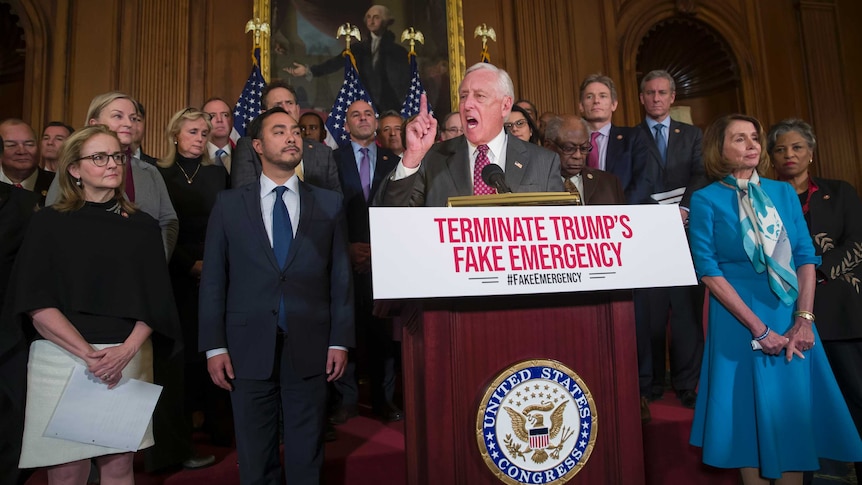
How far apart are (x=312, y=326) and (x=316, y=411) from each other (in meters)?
0.31

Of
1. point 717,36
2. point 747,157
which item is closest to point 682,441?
point 747,157

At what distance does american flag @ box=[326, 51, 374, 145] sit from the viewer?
543 cm

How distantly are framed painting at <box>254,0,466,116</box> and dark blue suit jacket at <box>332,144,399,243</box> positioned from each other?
8.46ft

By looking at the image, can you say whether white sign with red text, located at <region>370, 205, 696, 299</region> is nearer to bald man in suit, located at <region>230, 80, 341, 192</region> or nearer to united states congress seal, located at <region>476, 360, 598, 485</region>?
united states congress seal, located at <region>476, 360, 598, 485</region>

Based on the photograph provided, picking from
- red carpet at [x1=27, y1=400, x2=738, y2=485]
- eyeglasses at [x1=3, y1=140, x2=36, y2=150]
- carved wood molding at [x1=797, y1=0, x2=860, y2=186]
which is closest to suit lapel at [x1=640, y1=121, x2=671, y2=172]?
red carpet at [x1=27, y1=400, x2=738, y2=485]

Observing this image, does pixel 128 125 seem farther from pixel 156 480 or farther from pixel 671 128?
pixel 671 128

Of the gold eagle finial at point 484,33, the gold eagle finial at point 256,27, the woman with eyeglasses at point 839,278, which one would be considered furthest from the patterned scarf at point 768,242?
the gold eagle finial at point 256,27

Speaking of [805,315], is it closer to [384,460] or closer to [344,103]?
[384,460]

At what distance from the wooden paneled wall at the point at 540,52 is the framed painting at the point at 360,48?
21cm

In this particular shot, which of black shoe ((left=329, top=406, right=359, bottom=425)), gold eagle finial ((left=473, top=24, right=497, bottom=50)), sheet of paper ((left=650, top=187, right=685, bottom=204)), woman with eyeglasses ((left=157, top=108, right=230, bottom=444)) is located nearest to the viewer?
woman with eyeglasses ((left=157, top=108, right=230, bottom=444))

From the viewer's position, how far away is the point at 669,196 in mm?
3627

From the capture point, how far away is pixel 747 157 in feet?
8.19

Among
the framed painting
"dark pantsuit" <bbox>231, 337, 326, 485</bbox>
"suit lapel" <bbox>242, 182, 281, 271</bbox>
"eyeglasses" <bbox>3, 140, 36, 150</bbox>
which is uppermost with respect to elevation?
the framed painting

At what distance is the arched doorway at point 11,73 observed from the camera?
21.7 ft
